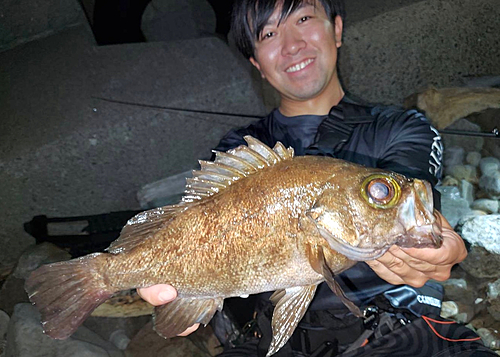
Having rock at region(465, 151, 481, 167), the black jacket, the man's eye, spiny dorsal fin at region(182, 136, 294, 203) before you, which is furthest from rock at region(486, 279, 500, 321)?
the man's eye

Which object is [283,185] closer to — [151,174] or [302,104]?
[302,104]

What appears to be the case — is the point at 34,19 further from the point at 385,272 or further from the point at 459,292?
the point at 459,292

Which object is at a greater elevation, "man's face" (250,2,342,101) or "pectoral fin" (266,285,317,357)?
"man's face" (250,2,342,101)

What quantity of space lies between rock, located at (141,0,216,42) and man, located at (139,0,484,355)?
2623 millimetres

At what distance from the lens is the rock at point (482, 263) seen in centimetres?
379

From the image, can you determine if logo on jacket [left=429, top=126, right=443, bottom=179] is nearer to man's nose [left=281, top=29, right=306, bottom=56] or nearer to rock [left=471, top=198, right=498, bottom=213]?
man's nose [left=281, top=29, right=306, bottom=56]

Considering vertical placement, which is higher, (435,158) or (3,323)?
(435,158)

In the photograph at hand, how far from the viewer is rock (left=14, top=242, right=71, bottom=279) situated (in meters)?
4.20

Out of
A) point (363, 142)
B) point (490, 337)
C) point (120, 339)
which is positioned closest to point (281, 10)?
point (363, 142)

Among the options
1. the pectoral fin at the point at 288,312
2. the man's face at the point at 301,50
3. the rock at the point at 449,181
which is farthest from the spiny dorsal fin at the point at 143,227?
the rock at the point at 449,181

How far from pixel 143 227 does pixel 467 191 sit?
417 centimetres

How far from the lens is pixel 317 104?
10.5 feet

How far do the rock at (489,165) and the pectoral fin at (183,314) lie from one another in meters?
4.25

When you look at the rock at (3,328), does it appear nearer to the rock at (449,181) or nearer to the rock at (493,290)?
the rock at (493,290)
